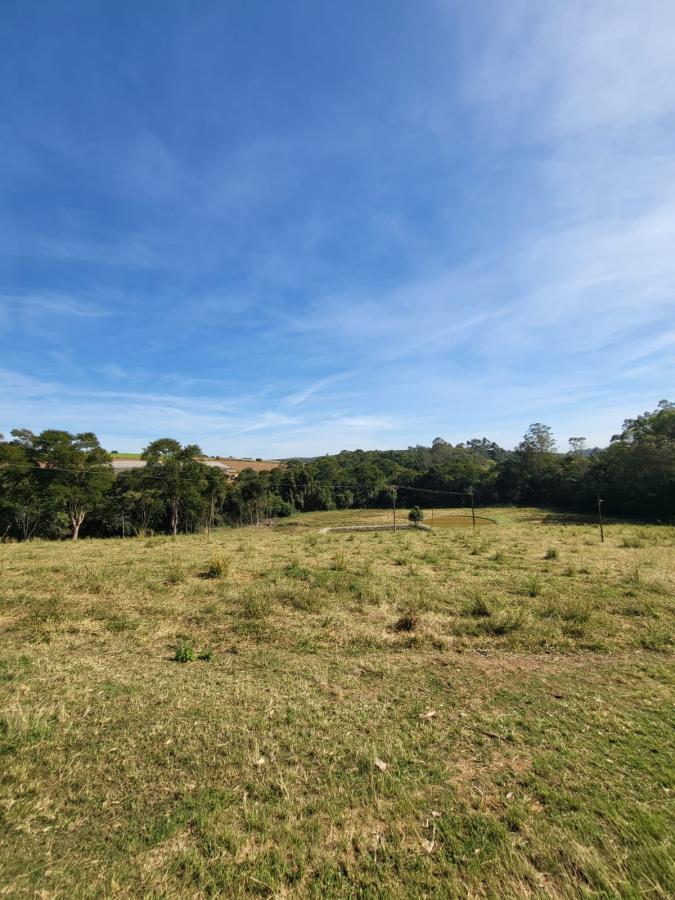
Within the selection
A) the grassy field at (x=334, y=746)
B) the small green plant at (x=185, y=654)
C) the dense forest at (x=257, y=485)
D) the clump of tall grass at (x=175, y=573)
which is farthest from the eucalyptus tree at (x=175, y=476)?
the small green plant at (x=185, y=654)

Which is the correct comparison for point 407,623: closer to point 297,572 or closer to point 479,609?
point 479,609

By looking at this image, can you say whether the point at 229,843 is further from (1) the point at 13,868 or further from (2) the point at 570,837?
(2) the point at 570,837

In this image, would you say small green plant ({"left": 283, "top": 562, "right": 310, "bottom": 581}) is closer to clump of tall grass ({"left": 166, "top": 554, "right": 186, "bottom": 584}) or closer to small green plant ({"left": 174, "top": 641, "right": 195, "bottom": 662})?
clump of tall grass ({"left": 166, "top": 554, "right": 186, "bottom": 584})

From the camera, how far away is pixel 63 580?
841cm

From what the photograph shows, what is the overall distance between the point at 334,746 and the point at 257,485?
59375 millimetres

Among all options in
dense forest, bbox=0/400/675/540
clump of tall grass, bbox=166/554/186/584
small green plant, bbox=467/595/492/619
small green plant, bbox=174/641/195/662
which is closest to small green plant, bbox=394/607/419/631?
small green plant, bbox=467/595/492/619

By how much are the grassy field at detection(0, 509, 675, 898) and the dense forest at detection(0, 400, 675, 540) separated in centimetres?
3327

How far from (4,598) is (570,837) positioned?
911 cm

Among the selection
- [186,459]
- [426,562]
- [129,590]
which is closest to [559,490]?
[186,459]

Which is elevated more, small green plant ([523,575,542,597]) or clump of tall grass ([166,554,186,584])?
clump of tall grass ([166,554,186,584])

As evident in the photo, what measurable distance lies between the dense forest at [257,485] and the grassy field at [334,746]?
109ft

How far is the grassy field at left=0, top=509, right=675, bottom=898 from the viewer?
227cm

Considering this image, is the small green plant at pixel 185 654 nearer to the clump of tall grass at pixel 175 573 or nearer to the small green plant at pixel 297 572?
the clump of tall grass at pixel 175 573

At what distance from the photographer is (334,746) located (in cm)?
343
